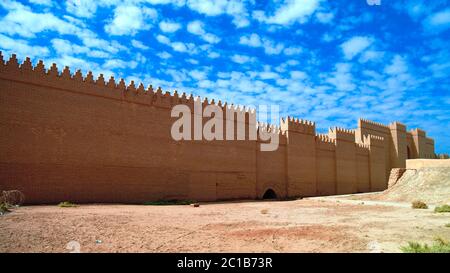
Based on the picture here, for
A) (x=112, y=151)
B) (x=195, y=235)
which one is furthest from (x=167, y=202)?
(x=195, y=235)

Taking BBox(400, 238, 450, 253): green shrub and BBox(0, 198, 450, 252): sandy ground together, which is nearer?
BBox(400, 238, 450, 253): green shrub

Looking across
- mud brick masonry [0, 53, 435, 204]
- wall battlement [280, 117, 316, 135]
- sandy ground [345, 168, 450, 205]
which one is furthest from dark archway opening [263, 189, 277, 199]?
sandy ground [345, 168, 450, 205]

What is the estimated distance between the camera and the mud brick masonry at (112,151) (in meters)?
13.5

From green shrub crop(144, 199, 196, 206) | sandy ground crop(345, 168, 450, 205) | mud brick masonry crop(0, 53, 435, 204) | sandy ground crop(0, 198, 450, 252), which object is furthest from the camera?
green shrub crop(144, 199, 196, 206)

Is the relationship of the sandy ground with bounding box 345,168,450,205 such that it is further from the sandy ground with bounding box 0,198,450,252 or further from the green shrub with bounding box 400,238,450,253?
the green shrub with bounding box 400,238,450,253

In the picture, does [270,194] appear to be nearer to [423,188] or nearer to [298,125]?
[298,125]

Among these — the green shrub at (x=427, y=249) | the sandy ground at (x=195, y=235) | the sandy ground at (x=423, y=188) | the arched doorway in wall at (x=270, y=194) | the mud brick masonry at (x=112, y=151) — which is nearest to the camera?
the green shrub at (x=427, y=249)

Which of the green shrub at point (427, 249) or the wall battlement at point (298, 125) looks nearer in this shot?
the green shrub at point (427, 249)

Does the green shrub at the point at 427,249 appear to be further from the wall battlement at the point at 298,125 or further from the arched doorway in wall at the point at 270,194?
the wall battlement at the point at 298,125

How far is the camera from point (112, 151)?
51.7 feet

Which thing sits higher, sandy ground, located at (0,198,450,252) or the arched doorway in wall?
sandy ground, located at (0,198,450,252)

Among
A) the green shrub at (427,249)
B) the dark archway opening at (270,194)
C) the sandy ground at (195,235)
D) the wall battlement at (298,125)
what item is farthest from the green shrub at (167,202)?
the green shrub at (427,249)

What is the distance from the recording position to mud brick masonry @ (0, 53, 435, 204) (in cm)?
1352

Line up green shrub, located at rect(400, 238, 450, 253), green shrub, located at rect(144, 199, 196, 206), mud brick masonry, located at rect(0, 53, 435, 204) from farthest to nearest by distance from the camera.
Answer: green shrub, located at rect(144, 199, 196, 206), mud brick masonry, located at rect(0, 53, 435, 204), green shrub, located at rect(400, 238, 450, 253)
